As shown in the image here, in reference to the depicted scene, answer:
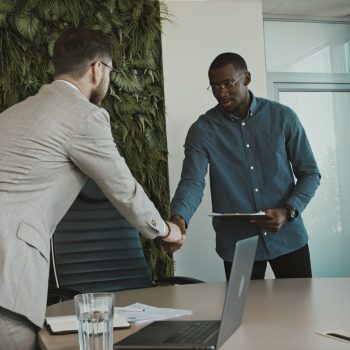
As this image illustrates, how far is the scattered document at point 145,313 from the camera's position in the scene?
171 cm

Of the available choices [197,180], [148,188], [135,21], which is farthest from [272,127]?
[135,21]

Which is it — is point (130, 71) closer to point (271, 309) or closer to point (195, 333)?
point (271, 309)

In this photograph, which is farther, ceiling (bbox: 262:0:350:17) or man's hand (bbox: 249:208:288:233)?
ceiling (bbox: 262:0:350:17)

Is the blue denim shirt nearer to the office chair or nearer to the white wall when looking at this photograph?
the office chair

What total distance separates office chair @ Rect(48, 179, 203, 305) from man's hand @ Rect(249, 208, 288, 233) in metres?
0.42

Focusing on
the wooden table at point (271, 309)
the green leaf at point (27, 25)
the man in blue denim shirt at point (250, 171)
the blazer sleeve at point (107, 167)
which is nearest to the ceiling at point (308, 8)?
the man in blue denim shirt at point (250, 171)

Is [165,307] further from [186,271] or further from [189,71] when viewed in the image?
[189,71]

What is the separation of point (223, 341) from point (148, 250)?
248 cm

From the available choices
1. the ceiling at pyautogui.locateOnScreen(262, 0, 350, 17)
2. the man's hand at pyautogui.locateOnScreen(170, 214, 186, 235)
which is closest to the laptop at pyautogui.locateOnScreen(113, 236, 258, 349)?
the man's hand at pyautogui.locateOnScreen(170, 214, 186, 235)

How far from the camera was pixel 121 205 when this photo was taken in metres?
2.03

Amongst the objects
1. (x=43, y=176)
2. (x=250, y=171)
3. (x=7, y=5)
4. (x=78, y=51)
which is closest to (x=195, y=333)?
(x=43, y=176)

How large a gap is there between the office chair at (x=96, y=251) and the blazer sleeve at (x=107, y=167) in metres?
0.67

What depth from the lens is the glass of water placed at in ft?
4.09

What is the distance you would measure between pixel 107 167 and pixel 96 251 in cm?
98
